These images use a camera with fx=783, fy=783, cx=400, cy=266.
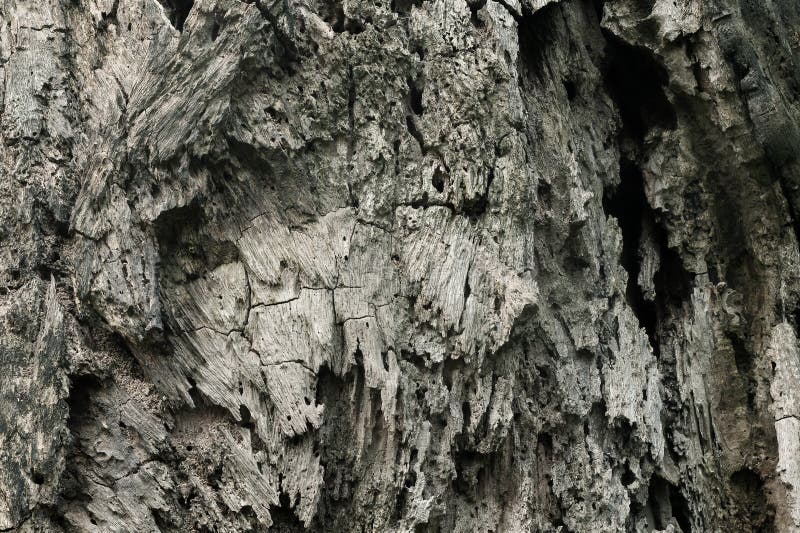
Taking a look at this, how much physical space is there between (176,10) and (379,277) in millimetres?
3065

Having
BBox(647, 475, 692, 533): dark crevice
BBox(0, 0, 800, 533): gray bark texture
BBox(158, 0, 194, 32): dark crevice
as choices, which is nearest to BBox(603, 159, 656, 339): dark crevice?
BBox(0, 0, 800, 533): gray bark texture

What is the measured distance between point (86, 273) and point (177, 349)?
0.76 metres

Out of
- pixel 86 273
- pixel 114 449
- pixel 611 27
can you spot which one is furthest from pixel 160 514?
pixel 611 27

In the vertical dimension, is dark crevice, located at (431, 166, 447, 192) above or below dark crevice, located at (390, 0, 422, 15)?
below

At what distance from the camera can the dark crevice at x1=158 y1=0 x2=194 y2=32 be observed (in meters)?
6.41

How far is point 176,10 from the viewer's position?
254 inches

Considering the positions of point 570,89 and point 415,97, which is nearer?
point 415,97

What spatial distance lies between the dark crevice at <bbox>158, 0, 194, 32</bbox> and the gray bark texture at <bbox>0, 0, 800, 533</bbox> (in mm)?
33

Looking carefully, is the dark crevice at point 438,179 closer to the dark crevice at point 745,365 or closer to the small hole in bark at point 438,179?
the small hole in bark at point 438,179

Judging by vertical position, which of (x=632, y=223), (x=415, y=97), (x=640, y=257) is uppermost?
(x=415, y=97)

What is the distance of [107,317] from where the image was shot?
4.86 metres

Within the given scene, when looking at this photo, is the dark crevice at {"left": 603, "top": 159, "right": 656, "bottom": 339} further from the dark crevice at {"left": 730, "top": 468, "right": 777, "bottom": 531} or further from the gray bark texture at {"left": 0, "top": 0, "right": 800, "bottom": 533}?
the dark crevice at {"left": 730, "top": 468, "right": 777, "bottom": 531}

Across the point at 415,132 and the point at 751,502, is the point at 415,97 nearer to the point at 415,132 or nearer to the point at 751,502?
the point at 415,132

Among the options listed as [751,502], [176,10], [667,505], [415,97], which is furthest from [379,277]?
[751,502]
